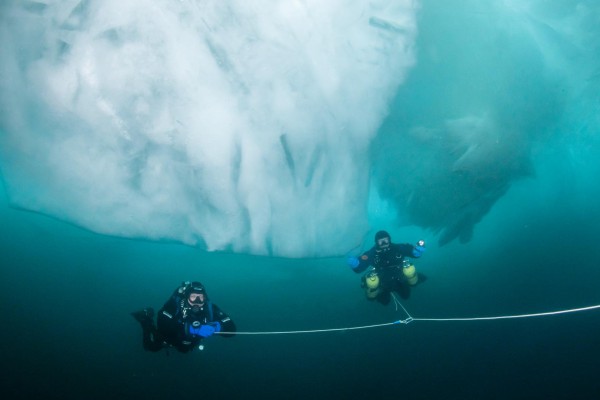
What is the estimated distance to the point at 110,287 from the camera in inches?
934

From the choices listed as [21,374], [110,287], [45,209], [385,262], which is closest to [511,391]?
[385,262]

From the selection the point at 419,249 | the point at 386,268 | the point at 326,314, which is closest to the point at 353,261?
the point at 386,268

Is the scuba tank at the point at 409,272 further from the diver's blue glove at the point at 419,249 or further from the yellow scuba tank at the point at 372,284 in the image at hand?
the yellow scuba tank at the point at 372,284

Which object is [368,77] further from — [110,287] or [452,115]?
[110,287]

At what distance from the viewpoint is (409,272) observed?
6.91 meters

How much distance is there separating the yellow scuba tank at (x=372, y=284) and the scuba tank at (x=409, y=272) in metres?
0.67

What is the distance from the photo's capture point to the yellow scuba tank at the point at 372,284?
6.87m

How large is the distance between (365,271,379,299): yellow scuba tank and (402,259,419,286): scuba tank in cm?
67

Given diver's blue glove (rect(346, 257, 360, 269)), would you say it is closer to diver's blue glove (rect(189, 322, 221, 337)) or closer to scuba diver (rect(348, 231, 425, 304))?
scuba diver (rect(348, 231, 425, 304))

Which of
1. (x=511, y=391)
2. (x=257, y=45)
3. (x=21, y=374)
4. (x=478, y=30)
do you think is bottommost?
(x=511, y=391)

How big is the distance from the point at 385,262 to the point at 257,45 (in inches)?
223

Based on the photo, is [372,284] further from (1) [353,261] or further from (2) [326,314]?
(2) [326,314]

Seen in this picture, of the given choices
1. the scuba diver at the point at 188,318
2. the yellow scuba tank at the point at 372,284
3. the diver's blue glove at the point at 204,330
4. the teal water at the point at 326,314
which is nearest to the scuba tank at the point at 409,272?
the yellow scuba tank at the point at 372,284

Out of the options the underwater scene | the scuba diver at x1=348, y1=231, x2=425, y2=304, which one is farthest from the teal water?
the scuba diver at x1=348, y1=231, x2=425, y2=304
